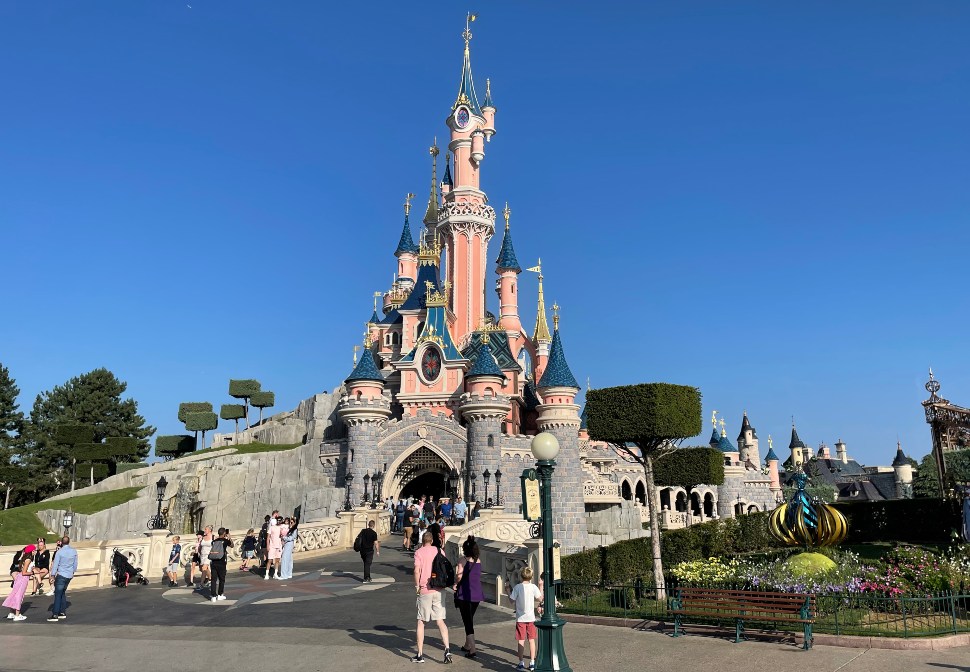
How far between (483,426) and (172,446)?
36900 millimetres

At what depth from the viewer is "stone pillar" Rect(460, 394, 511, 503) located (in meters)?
37.9

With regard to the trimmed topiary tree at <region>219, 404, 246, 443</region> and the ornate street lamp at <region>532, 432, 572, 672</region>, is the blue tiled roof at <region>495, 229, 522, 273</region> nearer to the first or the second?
the trimmed topiary tree at <region>219, 404, 246, 443</region>

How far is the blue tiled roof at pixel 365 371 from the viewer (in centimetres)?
4109

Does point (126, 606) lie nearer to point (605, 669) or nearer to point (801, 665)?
point (605, 669)

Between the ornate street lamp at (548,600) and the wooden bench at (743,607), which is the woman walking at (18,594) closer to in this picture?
the ornate street lamp at (548,600)

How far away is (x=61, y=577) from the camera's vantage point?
13258 mm

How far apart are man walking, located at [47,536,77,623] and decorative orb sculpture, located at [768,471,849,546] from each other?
46.6ft

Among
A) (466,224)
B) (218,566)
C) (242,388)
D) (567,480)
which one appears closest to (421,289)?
(466,224)

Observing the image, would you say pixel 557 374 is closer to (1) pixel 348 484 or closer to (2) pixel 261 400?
(1) pixel 348 484

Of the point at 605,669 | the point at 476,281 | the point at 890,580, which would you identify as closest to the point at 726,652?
the point at 605,669

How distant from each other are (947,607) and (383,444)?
32346 mm

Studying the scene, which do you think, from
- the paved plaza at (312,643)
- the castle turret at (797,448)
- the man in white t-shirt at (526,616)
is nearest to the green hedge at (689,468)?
the paved plaza at (312,643)

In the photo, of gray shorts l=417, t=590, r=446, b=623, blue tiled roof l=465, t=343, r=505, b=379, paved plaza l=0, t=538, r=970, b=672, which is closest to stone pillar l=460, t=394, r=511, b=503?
blue tiled roof l=465, t=343, r=505, b=379

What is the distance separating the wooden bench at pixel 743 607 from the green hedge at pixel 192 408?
59926 mm
